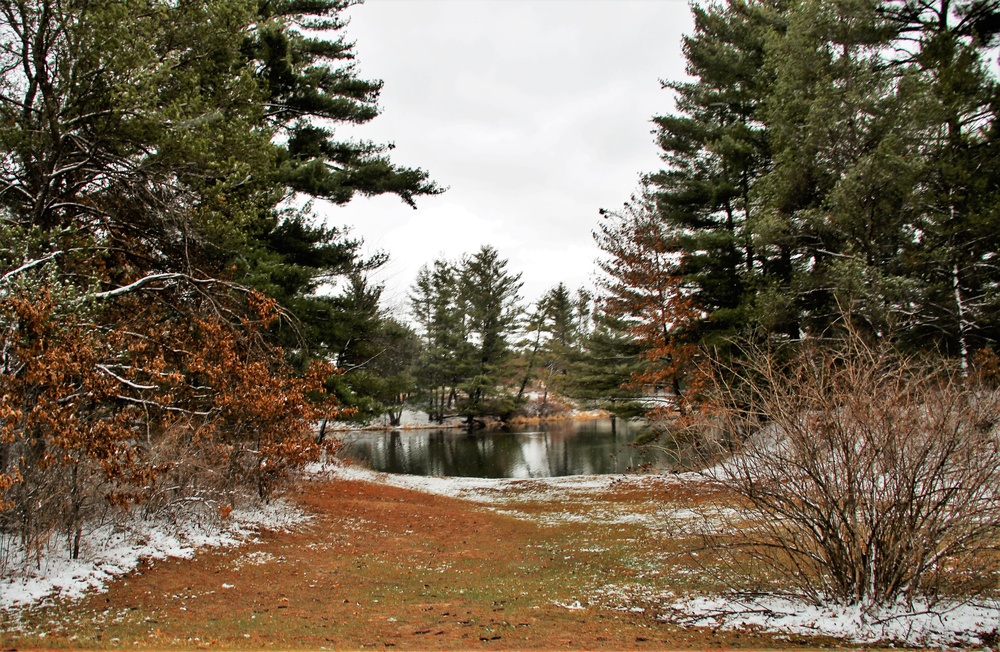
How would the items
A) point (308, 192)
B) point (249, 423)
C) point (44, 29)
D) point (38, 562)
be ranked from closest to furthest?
1. point (38, 562)
2. point (44, 29)
3. point (249, 423)
4. point (308, 192)

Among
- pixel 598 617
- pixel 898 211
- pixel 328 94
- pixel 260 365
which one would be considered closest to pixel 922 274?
pixel 898 211

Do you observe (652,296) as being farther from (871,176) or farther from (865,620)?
(865,620)

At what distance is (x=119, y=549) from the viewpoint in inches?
295

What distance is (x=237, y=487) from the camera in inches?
412

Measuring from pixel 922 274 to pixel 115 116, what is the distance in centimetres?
1605

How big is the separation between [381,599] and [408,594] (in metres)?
0.35

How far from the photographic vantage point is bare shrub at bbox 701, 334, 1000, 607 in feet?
16.3

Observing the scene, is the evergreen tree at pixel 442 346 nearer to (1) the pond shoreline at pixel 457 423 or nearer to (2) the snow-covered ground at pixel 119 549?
(1) the pond shoreline at pixel 457 423

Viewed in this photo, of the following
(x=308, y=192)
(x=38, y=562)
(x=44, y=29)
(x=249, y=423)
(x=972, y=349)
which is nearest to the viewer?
(x=38, y=562)

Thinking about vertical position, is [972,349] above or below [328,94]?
below

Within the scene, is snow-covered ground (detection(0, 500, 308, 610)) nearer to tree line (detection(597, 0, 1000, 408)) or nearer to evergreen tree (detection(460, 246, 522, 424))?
tree line (detection(597, 0, 1000, 408))

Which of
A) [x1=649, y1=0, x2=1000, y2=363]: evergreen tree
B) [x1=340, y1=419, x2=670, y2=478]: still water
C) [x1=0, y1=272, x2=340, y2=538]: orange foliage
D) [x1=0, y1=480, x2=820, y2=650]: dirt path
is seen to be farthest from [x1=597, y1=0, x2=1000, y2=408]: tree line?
[x1=0, y1=272, x2=340, y2=538]: orange foliage

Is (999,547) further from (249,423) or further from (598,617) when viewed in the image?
(249,423)

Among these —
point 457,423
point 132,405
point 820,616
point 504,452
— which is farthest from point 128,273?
point 457,423
